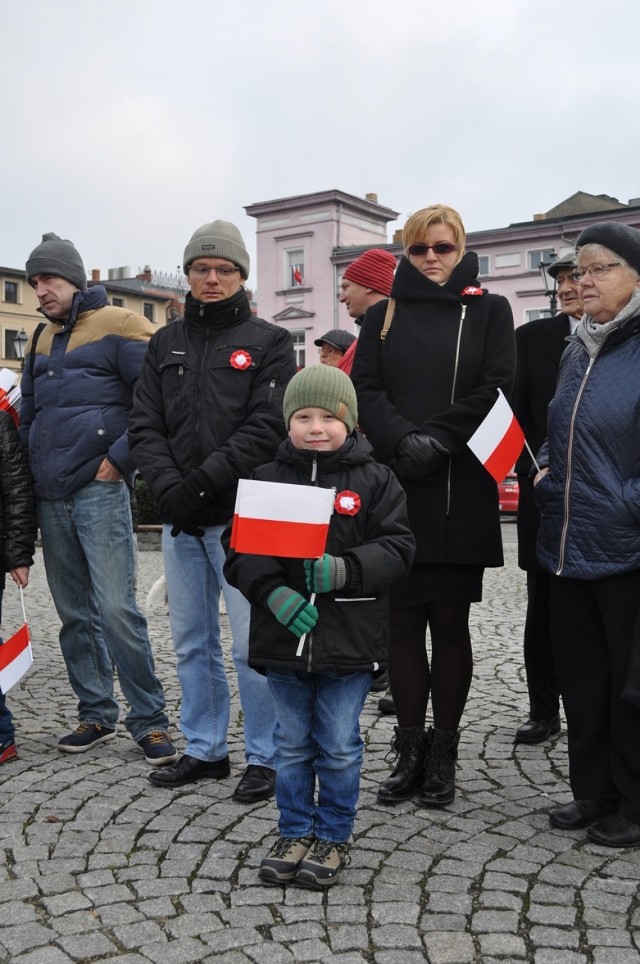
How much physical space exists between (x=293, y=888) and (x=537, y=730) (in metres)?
2.04

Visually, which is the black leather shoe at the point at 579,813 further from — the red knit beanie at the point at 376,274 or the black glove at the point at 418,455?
the red knit beanie at the point at 376,274

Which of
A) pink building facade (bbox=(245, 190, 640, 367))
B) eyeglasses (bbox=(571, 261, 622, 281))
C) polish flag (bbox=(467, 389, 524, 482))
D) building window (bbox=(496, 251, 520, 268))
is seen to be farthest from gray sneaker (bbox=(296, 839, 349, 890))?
pink building facade (bbox=(245, 190, 640, 367))

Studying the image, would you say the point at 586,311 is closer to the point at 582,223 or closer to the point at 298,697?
the point at 298,697

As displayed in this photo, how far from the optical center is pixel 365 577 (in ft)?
10.8

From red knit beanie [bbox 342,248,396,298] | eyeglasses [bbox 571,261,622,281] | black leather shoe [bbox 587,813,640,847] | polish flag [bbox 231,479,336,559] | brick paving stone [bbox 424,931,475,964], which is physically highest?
red knit beanie [bbox 342,248,396,298]

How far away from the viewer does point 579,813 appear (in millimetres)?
3869

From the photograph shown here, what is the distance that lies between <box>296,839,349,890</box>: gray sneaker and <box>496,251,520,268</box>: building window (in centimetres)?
3827

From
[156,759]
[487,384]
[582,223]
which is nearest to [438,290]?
[487,384]

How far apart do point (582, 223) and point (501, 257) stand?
134 inches

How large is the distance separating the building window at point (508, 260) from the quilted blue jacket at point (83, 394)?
120ft

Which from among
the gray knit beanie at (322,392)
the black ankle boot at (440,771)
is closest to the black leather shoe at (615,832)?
the black ankle boot at (440,771)

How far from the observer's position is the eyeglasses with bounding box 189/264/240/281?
14.4 ft

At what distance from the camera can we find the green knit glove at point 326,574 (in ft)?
10.7

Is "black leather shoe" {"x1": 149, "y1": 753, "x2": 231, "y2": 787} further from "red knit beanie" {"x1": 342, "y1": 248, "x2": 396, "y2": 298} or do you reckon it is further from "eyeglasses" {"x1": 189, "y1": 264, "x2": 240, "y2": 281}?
"red knit beanie" {"x1": 342, "y1": 248, "x2": 396, "y2": 298}
